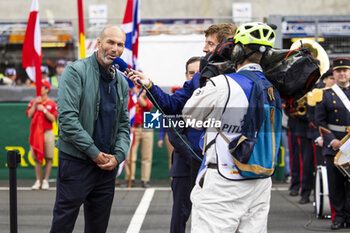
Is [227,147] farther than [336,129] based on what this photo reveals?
No

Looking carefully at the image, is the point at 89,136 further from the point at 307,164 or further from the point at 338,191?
the point at 307,164

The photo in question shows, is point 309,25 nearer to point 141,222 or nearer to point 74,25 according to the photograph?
point 74,25

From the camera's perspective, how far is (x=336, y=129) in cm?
808

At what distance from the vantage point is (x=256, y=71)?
379 cm

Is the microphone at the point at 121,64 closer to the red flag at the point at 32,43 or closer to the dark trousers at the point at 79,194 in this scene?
the dark trousers at the point at 79,194

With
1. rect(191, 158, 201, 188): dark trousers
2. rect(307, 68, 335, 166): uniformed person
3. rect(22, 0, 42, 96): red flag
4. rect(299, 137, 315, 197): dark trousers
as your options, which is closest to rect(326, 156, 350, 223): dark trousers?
rect(307, 68, 335, 166): uniformed person

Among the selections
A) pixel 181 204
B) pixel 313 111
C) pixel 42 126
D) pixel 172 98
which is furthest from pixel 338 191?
pixel 42 126

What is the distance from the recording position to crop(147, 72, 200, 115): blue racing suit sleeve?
428 cm

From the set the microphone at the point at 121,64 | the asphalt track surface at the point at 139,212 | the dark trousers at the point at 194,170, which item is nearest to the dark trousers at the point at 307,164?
the asphalt track surface at the point at 139,212

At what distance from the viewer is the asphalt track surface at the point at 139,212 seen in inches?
300

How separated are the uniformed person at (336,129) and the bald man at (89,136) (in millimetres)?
3814

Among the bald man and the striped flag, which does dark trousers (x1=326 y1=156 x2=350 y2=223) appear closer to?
the striped flag

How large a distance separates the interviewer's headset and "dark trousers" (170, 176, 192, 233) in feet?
6.07

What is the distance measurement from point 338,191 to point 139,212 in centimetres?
276
